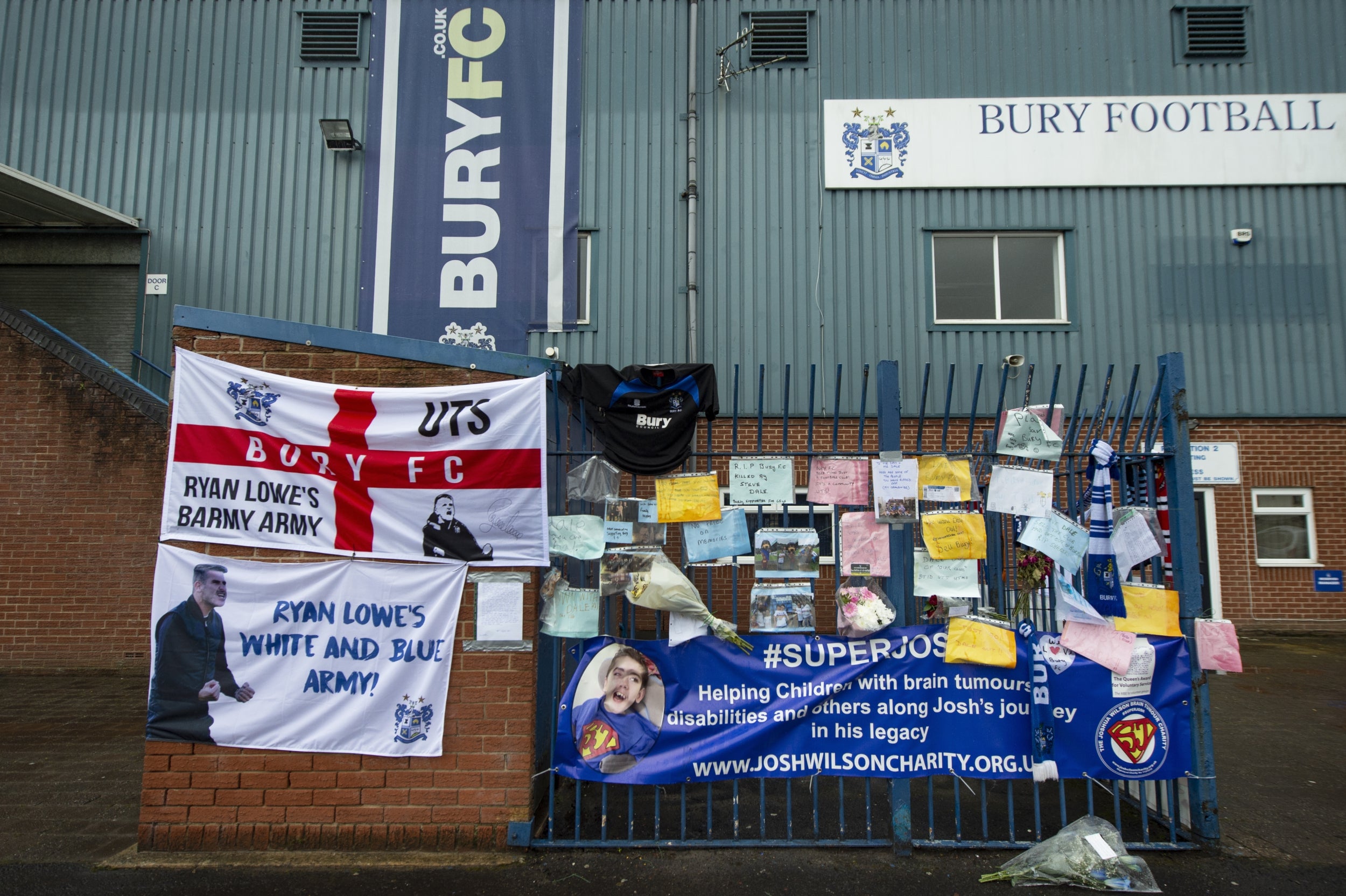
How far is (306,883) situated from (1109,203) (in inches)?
463

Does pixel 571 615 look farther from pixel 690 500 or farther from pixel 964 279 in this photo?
pixel 964 279

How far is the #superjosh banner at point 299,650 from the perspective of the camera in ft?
13.7

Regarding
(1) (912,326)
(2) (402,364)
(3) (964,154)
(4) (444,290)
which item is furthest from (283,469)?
(3) (964,154)

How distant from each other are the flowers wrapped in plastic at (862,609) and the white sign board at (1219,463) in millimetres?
8578

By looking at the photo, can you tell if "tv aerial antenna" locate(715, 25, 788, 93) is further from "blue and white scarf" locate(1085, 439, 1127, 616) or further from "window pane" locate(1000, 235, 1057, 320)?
"blue and white scarf" locate(1085, 439, 1127, 616)

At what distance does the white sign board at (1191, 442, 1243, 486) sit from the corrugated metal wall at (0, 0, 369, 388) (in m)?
11.8

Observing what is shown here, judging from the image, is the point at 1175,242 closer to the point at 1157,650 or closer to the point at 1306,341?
the point at 1306,341

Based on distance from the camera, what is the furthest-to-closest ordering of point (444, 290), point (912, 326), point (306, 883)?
1. point (912, 326)
2. point (444, 290)
3. point (306, 883)

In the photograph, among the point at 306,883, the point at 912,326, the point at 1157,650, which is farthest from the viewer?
the point at 912,326

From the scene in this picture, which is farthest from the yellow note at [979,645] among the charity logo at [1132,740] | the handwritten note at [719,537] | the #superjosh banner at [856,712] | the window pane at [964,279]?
the window pane at [964,279]

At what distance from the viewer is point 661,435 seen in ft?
14.1

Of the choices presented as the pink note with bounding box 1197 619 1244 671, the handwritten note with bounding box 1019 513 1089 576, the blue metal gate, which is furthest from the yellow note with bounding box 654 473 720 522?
the pink note with bounding box 1197 619 1244 671

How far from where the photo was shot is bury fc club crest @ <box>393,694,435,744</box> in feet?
13.6

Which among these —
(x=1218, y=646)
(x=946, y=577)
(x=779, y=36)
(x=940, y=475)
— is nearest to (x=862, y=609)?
(x=946, y=577)
